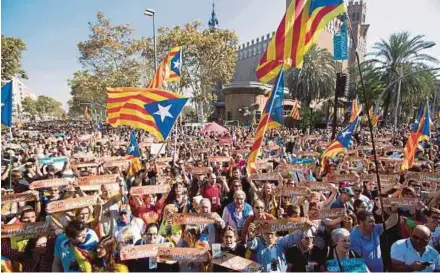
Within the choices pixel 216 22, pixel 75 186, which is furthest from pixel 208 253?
pixel 216 22

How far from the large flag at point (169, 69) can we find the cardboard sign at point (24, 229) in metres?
6.76

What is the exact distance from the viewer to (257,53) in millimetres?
67812

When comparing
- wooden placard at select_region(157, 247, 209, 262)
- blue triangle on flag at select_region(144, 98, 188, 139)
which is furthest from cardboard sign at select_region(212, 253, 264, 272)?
blue triangle on flag at select_region(144, 98, 188, 139)

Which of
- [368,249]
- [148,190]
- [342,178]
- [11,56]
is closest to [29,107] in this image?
[11,56]

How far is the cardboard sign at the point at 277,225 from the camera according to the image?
3660 mm

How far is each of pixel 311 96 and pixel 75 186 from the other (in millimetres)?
Result: 37248

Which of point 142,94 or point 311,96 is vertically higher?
point 311,96

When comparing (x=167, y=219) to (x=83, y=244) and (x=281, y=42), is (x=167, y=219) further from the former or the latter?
(x=281, y=42)

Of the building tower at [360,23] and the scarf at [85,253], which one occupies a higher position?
the building tower at [360,23]

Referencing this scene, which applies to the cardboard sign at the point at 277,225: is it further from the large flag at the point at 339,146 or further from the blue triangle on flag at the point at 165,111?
the large flag at the point at 339,146

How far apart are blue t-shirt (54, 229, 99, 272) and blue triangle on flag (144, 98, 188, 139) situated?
3194 mm

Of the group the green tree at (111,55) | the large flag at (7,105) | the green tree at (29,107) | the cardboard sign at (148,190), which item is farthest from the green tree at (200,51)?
the green tree at (29,107)

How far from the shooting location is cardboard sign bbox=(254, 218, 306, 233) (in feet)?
12.0

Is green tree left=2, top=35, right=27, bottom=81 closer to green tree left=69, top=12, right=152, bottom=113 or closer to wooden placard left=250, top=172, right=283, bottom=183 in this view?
green tree left=69, top=12, right=152, bottom=113
